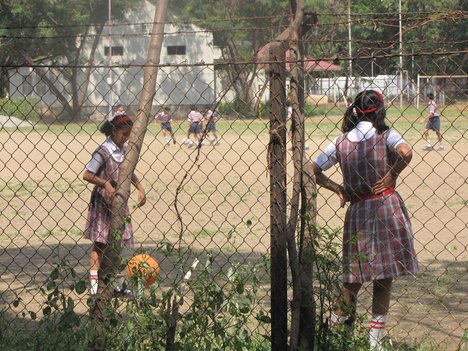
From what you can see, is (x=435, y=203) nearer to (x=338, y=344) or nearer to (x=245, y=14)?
(x=338, y=344)

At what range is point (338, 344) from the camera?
17.2ft

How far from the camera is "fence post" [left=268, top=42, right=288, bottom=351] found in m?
4.98

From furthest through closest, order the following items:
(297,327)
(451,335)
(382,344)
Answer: (451,335) < (382,344) < (297,327)

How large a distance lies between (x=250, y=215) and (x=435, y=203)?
9.10 ft

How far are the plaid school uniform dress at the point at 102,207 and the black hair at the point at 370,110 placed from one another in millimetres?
2497

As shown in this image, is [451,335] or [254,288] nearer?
[254,288]

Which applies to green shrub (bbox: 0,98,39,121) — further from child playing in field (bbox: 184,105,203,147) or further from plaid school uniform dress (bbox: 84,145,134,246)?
child playing in field (bbox: 184,105,203,147)

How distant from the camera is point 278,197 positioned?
16.5 feet

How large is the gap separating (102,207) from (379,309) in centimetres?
288

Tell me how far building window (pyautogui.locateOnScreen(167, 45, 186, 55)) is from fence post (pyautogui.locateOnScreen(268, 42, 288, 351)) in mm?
51841

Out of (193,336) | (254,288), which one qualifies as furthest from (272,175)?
(193,336)

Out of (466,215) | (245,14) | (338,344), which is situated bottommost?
(338,344)

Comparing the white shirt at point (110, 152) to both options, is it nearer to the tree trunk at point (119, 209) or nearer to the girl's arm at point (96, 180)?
the girl's arm at point (96, 180)

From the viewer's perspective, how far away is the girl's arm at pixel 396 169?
18.1ft
